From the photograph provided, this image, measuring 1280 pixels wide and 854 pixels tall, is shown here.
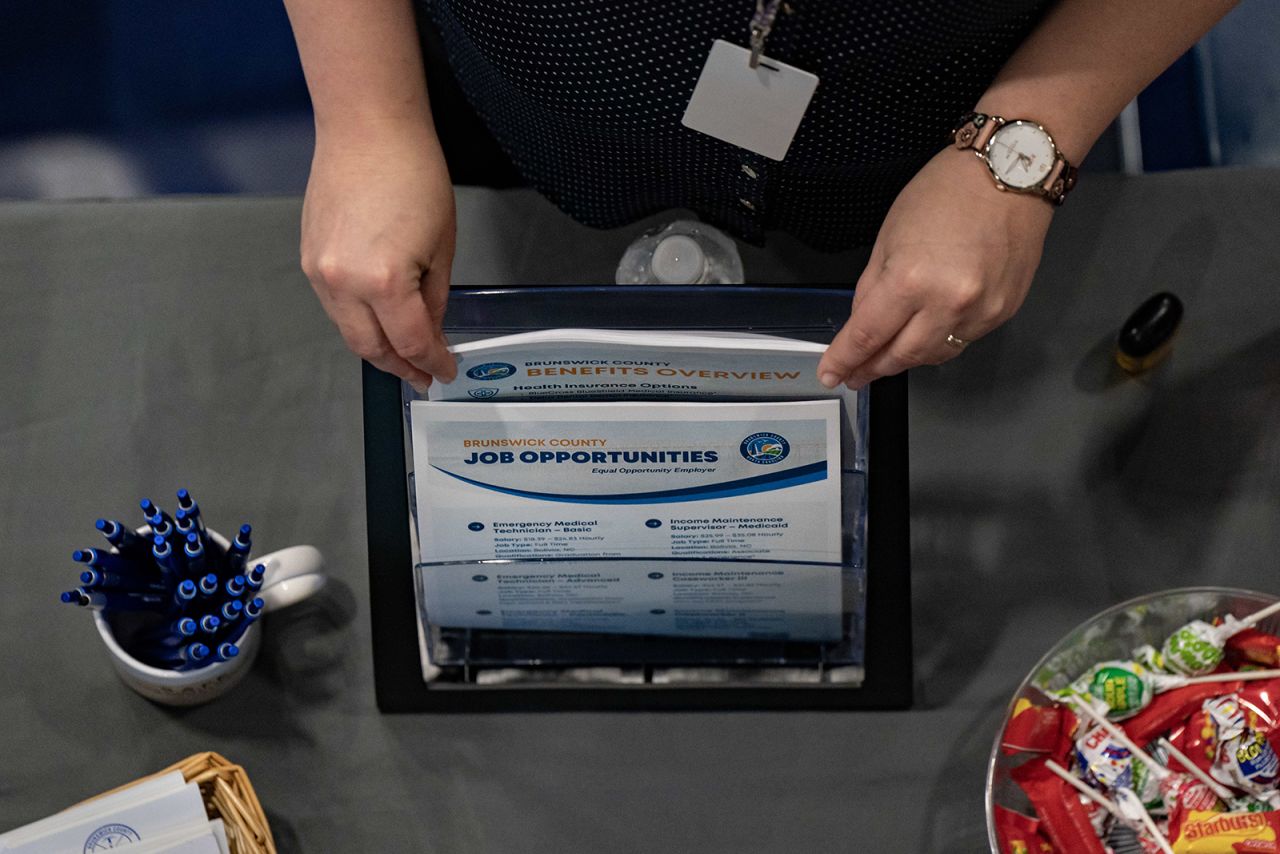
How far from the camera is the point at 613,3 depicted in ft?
2.12

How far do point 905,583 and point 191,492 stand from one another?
0.56 m

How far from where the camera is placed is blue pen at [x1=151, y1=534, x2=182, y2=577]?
0.74 m

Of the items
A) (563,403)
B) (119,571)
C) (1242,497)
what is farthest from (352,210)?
(1242,497)

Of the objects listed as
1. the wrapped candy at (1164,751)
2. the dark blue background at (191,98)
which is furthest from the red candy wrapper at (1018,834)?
the dark blue background at (191,98)

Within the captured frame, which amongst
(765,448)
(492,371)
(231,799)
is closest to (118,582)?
(231,799)

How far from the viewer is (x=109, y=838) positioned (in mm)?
742

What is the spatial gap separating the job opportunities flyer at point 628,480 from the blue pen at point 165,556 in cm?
16

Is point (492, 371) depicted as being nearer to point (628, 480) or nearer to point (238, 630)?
point (628, 480)

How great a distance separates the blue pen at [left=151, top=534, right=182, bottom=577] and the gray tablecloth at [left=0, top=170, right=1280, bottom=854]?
5.2 inches

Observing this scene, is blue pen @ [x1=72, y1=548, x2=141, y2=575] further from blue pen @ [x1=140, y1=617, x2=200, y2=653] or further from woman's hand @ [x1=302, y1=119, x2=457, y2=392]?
woman's hand @ [x1=302, y1=119, x2=457, y2=392]

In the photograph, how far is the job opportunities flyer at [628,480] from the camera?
0.73m

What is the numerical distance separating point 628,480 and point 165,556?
1.00 ft

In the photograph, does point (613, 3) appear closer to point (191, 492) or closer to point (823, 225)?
point (823, 225)

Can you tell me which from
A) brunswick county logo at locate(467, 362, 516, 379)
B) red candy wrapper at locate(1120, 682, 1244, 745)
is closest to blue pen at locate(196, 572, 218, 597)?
brunswick county logo at locate(467, 362, 516, 379)
